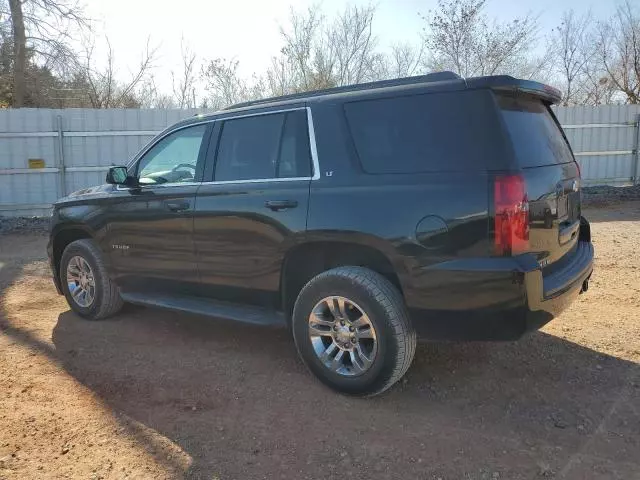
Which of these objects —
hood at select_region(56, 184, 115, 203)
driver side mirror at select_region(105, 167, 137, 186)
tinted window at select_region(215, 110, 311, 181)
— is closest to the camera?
tinted window at select_region(215, 110, 311, 181)

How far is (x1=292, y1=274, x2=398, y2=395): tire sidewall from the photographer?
3.37 meters

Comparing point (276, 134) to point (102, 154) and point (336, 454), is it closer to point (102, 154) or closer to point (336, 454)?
point (336, 454)

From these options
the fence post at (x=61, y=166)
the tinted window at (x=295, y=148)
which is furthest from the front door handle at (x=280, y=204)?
the fence post at (x=61, y=166)

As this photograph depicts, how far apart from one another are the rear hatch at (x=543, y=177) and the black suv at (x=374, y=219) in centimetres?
1

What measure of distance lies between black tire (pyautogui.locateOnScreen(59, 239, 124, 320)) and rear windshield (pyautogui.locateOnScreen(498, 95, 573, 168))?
375 centimetres

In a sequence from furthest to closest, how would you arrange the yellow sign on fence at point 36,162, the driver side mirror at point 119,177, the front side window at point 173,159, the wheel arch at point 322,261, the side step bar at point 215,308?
the yellow sign on fence at point 36,162, the driver side mirror at point 119,177, the front side window at point 173,159, the side step bar at point 215,308, the wheel arch at point 322,261

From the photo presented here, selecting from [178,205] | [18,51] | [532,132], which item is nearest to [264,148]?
[178,205]

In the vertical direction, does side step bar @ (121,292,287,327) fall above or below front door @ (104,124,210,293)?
below

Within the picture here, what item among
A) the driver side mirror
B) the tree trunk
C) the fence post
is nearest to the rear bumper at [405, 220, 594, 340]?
the driver side mirror

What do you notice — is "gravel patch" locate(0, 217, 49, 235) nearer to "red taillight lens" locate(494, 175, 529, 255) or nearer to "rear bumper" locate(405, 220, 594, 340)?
"rear bumper" locate(405, 220, 594, 340)

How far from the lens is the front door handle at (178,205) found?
441 cm

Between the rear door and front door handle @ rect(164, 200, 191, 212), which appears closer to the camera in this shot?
the rear door

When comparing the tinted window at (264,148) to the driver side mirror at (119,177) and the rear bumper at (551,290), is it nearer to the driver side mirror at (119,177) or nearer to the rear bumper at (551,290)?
the driver side mirror at (119,177)

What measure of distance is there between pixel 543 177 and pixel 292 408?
207cm
